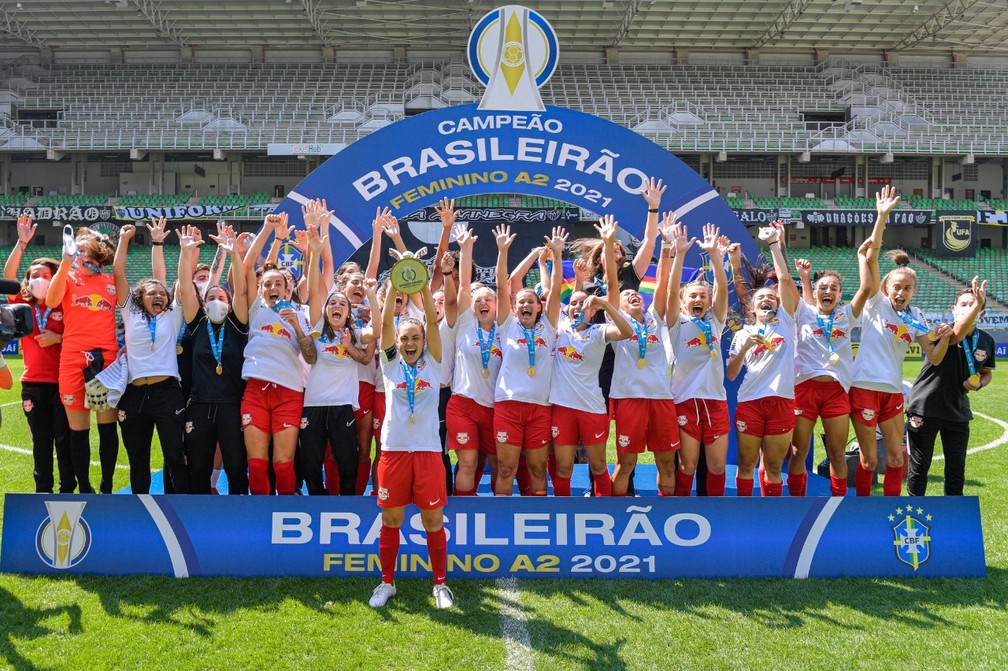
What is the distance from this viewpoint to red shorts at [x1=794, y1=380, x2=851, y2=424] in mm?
5387

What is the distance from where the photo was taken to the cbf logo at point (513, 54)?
7086mm

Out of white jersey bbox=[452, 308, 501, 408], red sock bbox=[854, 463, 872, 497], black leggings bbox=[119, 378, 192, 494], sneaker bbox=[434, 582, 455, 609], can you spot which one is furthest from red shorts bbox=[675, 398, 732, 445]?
black leggings bbox=[119, 378, 192, 494]

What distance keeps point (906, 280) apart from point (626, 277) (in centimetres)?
217

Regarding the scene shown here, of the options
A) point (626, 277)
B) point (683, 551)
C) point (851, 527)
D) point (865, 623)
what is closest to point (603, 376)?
point (626, 277)

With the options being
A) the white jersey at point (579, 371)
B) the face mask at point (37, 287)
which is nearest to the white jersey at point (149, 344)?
the face mask at point (37, 287)

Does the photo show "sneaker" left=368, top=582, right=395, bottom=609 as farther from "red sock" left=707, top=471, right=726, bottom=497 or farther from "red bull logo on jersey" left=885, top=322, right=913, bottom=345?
"red bull logo on jersey" left=885, top=322, right=913, bottom=345

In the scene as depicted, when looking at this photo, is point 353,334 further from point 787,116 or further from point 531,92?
point 787,116

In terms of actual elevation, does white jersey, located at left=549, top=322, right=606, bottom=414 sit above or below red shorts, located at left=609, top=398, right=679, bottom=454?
above

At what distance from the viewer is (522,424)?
5137mm

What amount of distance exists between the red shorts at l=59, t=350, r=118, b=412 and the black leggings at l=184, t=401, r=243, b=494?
82 centimetres

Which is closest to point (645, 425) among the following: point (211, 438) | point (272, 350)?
point (272, 350)

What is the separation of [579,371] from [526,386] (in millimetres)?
378

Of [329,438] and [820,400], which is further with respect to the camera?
[820,400]

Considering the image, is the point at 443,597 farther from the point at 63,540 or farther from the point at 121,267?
the point at 121,267
